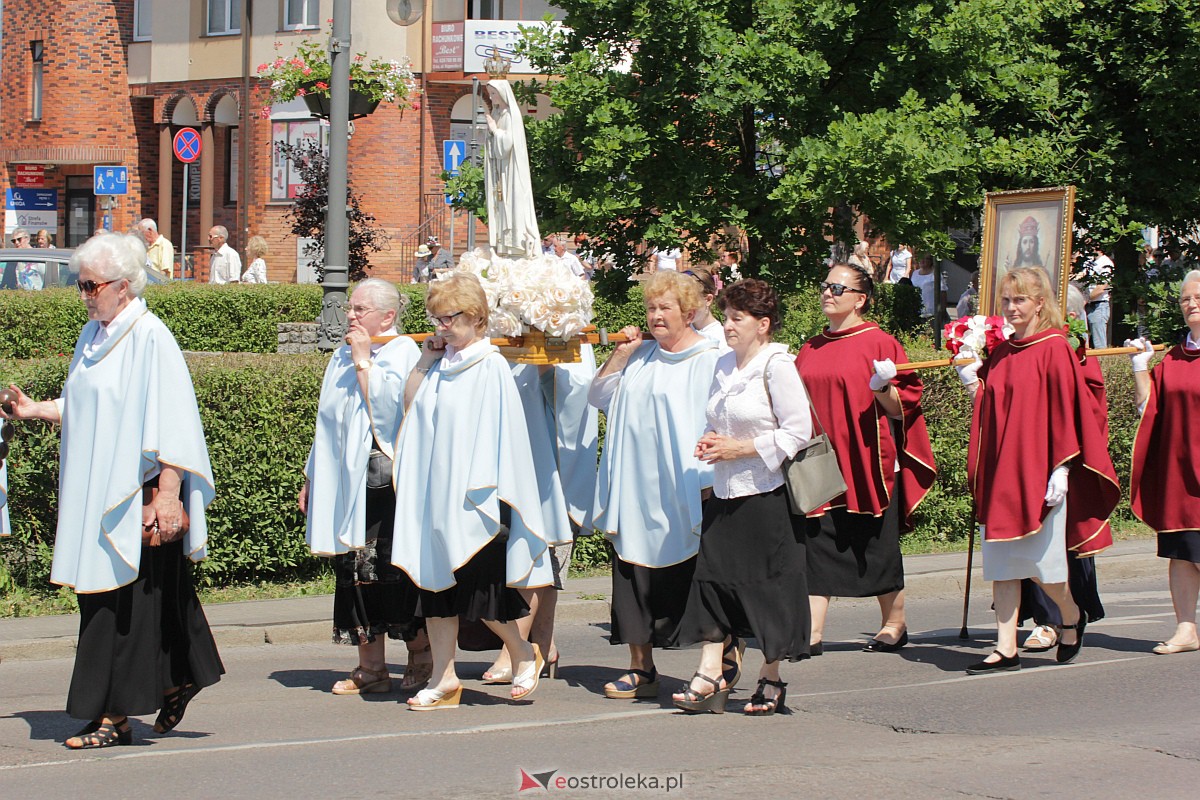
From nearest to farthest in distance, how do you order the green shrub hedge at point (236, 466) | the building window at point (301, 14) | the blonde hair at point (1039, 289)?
the blonde hair at point (1039, 289), the green shrub hedge at point (236, 466), the building window at point (301, 14)

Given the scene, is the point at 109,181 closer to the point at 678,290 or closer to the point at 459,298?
the point at 459,298

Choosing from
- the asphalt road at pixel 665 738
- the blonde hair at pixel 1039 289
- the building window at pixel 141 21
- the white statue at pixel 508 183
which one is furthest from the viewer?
the building window at pixel 141 21

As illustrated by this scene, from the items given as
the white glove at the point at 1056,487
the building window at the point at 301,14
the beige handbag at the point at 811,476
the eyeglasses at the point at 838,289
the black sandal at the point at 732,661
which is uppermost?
the building window at the point at 301,14

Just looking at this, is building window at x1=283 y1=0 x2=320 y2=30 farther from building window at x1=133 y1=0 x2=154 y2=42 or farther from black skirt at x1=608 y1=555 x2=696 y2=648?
black skirt at x1=608 y1=555 x2=696 y2=648

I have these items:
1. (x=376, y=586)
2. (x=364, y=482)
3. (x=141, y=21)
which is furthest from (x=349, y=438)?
(x=141, y=21)

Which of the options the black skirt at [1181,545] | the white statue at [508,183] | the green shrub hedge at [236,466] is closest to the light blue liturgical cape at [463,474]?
the white statue at [508,183]

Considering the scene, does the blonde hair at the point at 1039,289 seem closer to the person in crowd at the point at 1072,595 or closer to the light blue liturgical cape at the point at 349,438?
the person in crowd at the point at 1072,595

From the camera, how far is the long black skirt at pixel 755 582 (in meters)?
7.14

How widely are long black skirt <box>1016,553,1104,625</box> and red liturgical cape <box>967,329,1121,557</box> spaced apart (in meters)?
0.53

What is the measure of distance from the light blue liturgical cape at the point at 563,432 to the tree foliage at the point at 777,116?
6596 mm

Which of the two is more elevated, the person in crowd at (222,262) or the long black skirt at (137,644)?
the person in crowd at (222,262)

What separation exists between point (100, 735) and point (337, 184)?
1007 cm

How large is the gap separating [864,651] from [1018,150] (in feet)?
29.9

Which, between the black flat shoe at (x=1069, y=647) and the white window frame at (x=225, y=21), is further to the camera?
the white window frame at (x=225, y=21)
